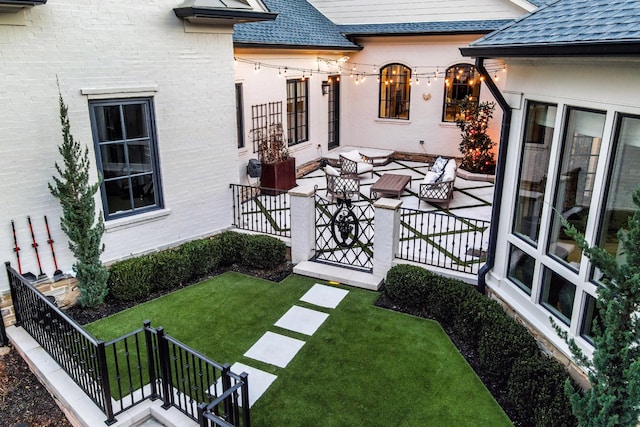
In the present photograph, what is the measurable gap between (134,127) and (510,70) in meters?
5.66

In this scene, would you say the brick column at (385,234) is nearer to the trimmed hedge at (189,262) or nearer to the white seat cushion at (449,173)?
the trimmed hedge at (189,262)

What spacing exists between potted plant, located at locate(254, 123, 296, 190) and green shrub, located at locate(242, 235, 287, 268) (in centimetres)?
335

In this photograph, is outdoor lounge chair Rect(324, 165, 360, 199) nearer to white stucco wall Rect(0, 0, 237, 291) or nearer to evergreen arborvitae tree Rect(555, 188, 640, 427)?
white stucco wall Rect(0, 0, 237, 291)

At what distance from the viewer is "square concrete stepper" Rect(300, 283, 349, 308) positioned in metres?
7.52

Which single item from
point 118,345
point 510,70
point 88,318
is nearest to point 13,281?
point 88,318

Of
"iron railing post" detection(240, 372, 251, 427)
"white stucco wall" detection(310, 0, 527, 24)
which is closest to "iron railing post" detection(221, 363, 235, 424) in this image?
"iron railing post" detection(240, 372, 251, 427)

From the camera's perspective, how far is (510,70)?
245 inches

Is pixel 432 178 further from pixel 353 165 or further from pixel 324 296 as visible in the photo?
pixel 324 296

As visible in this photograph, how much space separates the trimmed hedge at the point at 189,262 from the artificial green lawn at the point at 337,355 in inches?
11.1

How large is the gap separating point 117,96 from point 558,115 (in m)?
6.10

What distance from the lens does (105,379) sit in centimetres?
470

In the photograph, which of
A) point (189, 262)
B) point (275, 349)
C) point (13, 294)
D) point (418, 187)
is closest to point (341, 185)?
point (418, 187)

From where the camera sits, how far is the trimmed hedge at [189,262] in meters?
7.51

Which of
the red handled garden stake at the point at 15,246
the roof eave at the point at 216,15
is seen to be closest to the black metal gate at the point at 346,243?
the roof eave at the point at 216,15
